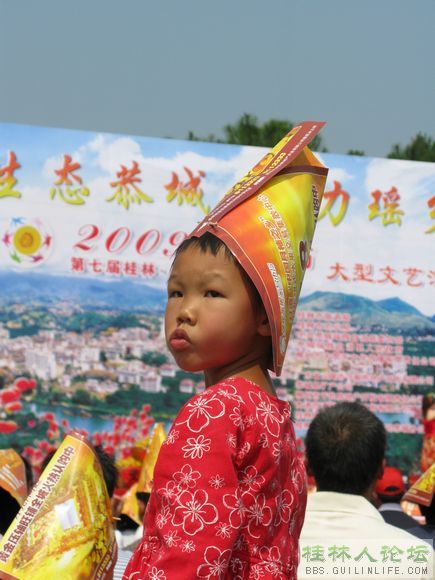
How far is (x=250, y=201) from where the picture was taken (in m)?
1.32

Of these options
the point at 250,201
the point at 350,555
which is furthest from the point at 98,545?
the point at 350,555

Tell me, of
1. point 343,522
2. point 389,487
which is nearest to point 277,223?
point 343,522

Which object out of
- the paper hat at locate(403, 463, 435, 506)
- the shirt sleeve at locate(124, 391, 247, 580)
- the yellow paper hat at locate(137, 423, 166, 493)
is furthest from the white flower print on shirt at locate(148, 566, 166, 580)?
the yellow paper hat at locate(137, 423, 166, 493)

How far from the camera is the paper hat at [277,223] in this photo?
126 centimetres

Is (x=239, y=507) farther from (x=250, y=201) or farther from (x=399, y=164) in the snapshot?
(x=399, y=164)

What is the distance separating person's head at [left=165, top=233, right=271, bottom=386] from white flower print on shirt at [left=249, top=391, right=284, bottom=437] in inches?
3.0

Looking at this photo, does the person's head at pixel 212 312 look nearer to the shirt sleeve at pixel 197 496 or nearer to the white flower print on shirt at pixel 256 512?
the shirt sleeve at pixel 197 496

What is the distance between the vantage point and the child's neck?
1.28 m

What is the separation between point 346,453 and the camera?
2195 millimetres

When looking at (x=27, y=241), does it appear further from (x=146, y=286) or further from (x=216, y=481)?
(x=216, y=481)

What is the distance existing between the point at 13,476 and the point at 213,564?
1.35 meters

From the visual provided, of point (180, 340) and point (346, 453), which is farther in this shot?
point (346, 453)

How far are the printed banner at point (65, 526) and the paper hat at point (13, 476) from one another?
0.99 m

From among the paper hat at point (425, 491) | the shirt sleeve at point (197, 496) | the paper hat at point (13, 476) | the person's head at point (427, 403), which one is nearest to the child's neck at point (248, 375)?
the shirt sleeve at point (197, 496)
